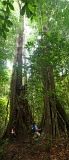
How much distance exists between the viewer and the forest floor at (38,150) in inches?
215

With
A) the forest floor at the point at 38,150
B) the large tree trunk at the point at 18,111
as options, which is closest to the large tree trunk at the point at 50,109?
the forest floor at the point at 38,150

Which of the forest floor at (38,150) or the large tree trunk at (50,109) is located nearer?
the forest floor at (38,150)

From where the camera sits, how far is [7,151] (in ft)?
21.3

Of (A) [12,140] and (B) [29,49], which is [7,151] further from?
(B) [29,49]

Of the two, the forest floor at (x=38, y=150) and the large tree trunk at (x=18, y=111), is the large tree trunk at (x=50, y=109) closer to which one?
the forest floor at (x=38, y=150)

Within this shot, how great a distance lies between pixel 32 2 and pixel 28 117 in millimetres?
6877

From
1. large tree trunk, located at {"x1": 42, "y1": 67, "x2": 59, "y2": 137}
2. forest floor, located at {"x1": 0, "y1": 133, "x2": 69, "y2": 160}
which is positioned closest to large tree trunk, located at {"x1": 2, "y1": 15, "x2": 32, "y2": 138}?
forest floor, located at {"x1": 0, "y1": 133, "x2": 69, "y2": 160}

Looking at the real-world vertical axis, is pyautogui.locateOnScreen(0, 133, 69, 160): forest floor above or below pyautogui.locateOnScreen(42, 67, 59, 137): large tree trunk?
below

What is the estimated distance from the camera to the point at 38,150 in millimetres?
5824

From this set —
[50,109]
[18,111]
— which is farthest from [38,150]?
[18,111]

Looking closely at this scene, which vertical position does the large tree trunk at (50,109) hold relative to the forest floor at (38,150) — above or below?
above

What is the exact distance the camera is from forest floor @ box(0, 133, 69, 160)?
5461mm

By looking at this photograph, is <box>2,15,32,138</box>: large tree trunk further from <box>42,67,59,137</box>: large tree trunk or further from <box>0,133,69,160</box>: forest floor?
<box>42,67,59,137</box>: large tree trunk

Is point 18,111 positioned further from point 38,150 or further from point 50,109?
point 38,150
